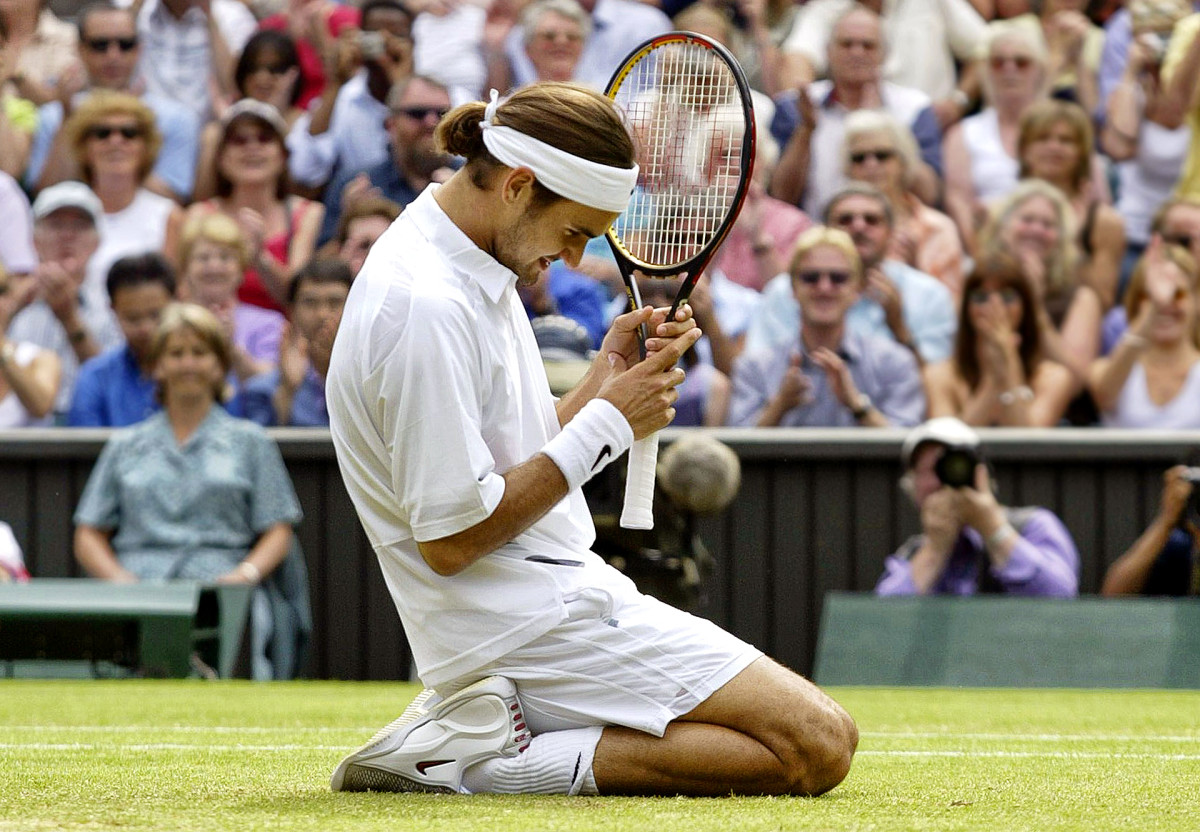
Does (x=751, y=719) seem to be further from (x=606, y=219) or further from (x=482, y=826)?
(x=606, y=219)

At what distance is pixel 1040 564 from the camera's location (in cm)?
742

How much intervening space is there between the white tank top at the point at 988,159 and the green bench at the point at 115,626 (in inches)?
166

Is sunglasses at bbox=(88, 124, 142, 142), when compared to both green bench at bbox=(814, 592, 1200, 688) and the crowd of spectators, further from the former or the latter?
green bench at bbox=(814, 592, 1200, 688)

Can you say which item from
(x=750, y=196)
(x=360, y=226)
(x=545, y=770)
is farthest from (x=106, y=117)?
(x=545, y=770)

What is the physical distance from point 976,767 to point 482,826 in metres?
1.65

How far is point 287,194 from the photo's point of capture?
9867mm

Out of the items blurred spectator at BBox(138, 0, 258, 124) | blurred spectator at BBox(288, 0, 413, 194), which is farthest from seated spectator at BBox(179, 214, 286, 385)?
blurred spectator at BBox(138, 0, 258, 124)

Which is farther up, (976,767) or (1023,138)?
(1023,138)

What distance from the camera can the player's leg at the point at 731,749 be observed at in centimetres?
352

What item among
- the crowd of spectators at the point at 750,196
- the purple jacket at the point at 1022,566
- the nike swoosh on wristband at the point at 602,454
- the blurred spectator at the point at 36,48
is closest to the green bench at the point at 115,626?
the crowd of spectators at the point at 750,196

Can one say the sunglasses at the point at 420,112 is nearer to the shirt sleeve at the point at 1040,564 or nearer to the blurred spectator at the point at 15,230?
the blurred spectator at the point at 15,230

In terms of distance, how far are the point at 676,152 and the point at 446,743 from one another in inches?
66.1

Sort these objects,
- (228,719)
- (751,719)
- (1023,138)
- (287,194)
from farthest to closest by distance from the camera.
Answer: (287,194), (1023,138), (228,719), (751,719)

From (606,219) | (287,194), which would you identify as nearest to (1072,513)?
(287,194)
